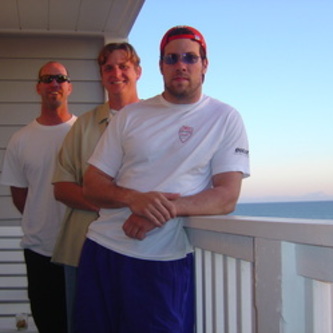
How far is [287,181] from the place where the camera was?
32.1 m

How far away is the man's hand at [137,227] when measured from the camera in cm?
181

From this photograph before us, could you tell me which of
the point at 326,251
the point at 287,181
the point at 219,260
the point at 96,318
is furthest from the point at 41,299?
the point at 287,181

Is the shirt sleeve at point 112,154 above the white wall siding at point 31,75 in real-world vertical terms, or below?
below

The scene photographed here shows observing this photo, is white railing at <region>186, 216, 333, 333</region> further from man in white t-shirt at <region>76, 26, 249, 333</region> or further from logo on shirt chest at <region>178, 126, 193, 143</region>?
logo on shirt chest at <region>178, 126, 193, 143</region>

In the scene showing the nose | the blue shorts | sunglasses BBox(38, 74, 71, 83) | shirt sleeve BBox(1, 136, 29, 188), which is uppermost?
sunglasses BBox(38, 74, 71, 83)

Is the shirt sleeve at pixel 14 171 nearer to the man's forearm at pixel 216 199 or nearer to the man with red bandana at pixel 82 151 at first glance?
the man with red bandana at pixel 82 151

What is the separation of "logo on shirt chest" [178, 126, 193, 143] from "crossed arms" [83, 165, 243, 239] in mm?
154

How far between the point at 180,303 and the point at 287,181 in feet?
102

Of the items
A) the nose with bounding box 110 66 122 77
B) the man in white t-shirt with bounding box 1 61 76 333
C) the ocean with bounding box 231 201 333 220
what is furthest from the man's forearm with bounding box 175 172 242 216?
Result: the ocean with bounding box 231 201 333 220

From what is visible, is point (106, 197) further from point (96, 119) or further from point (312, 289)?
point (312, 289)

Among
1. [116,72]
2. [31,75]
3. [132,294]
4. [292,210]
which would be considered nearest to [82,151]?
[116,72]

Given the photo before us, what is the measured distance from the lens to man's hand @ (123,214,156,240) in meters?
1.81

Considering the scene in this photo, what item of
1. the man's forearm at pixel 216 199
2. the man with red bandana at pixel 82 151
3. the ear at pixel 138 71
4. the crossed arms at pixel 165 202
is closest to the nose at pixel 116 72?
the man with red bandana at pixel 82 151

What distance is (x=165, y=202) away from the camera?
1.75 metres
